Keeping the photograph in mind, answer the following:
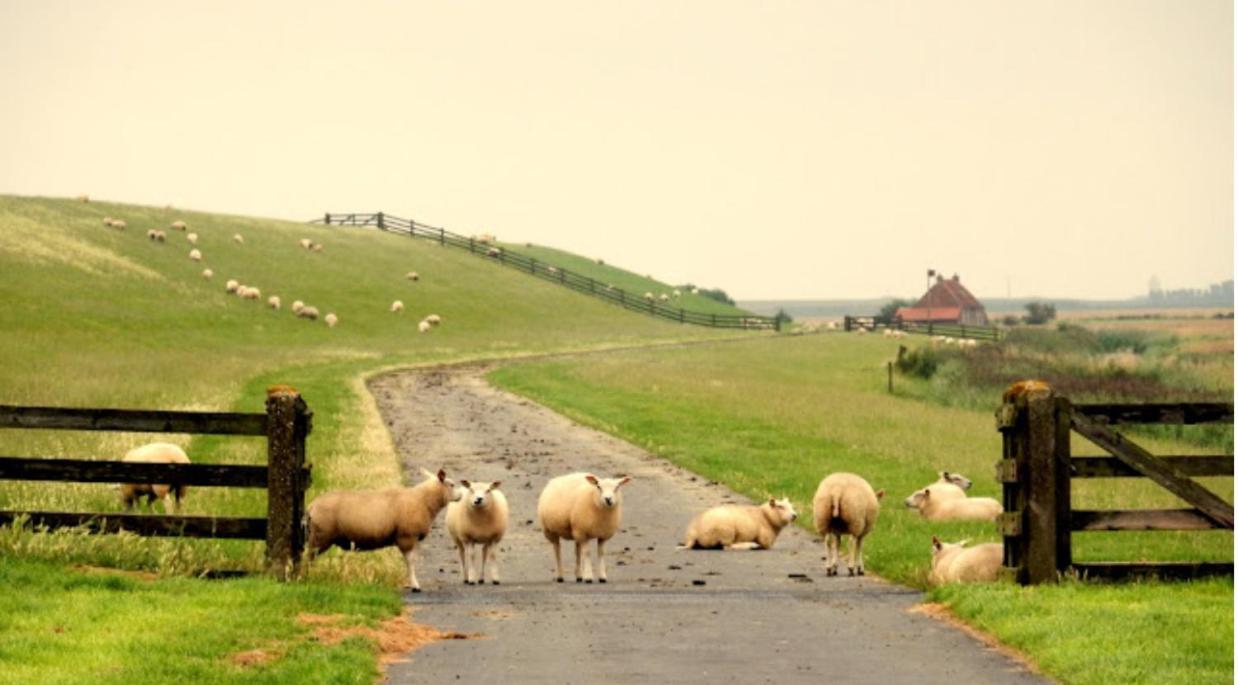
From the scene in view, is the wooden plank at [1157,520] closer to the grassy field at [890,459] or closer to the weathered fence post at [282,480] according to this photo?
the grassy field at [890,459]

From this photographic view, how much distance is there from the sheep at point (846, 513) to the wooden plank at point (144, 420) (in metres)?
6.63

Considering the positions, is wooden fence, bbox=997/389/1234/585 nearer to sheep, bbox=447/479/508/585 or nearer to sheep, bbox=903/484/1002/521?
sheep, bbox=447/479/508/585

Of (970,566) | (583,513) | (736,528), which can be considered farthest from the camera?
(736,528)

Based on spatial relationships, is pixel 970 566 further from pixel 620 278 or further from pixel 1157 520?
pixel 620 278

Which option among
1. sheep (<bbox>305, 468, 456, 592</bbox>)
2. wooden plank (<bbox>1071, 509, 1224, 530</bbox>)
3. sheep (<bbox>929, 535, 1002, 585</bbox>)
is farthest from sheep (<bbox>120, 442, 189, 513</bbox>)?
wooden plank (<bbox>1071, 509, 1224, 530</bbox>)

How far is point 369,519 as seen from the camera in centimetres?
2003

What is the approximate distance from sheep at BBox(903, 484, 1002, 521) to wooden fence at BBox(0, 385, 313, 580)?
1181 centimetres

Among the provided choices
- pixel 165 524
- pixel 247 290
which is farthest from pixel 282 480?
pixel 247 290

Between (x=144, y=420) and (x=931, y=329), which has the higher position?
(x=931, y=329)

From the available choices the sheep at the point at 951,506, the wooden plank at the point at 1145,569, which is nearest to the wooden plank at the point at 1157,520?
the wooden plank at the point at 1145,569

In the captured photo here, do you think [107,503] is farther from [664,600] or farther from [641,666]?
[641,666]

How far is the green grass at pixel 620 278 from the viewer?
163 metres

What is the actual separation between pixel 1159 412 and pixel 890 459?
67.7 ft

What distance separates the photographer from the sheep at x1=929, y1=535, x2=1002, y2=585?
63.0 feet
